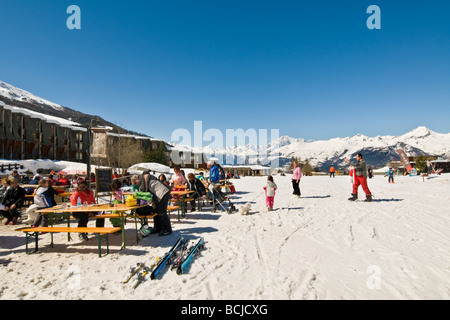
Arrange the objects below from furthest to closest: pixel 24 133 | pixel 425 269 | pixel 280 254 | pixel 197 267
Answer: pixel 24 133, pixel 280 254, pixel 197 267, pixel 425 269

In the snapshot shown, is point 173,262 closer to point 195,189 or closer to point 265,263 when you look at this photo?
point 265,263

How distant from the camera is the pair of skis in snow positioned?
3863mm

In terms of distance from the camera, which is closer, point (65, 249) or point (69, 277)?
point (69, 277)

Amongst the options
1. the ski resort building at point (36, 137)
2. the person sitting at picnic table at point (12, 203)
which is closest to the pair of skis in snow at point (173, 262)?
the person sitting at picnic table at point (12, 203)

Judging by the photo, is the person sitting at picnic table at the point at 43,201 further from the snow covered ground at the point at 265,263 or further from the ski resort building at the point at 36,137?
the ski resort building at the point at 36,137

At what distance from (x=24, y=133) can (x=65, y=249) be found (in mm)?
47464

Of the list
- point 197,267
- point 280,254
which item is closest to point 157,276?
point 197,267

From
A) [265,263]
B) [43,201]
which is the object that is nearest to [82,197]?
[43,201]

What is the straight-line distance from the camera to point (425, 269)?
153 inches

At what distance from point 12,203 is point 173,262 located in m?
7.70

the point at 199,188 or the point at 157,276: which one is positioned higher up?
the point at 199,188

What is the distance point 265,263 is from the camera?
430cm

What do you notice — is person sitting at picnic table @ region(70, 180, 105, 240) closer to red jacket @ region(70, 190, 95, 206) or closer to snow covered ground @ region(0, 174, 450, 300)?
red jacket @ region(70, 190, 95, 206)

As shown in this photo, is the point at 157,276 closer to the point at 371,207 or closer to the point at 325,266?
the point at 325,266
